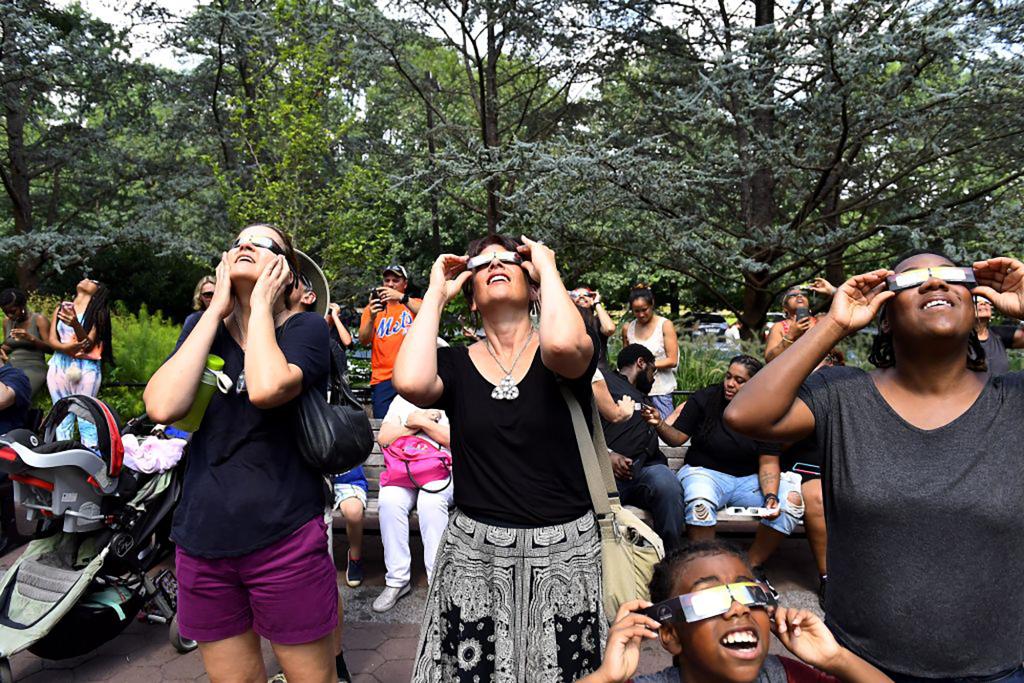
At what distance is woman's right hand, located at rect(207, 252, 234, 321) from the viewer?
2.31 meters

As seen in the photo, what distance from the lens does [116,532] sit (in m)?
3.64

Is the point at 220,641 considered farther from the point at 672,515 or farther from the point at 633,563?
the point at 672,515

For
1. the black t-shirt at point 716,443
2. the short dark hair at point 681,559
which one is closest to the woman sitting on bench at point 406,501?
the black t-shirt at point 716,443

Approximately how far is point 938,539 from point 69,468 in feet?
11.9

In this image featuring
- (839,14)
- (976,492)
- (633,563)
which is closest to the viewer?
(976,492)

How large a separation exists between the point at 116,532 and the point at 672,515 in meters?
3.20

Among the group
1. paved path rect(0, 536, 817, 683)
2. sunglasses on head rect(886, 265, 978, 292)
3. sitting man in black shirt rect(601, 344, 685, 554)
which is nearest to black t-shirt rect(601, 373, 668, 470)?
sitting man in black shirt rect(601, 344, 685, 554)

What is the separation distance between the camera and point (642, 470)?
187 inches

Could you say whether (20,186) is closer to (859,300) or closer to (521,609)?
(521,609)

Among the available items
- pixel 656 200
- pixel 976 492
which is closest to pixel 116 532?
pixel 976 492

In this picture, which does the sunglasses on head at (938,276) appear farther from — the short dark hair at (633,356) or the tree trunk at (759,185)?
the tree trunk at (759,185)

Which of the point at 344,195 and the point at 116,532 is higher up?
the point at 344,195

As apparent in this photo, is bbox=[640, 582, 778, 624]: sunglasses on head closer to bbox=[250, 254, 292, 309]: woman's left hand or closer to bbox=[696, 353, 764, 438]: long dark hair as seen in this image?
bbox=[250, 254, 292, 309]: woman's left hand

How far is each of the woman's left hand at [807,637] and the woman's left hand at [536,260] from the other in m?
1.20
